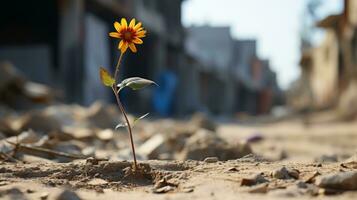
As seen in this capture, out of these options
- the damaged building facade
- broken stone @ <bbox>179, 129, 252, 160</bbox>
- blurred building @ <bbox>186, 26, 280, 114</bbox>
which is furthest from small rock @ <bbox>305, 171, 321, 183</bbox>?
blurred building @ <bbox>186, 26, 280, 114</bbox>

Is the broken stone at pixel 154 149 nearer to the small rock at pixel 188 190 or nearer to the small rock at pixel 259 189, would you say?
the small rock at pixel 188 190

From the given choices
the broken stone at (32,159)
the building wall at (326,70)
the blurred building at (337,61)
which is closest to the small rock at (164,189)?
the broken stone at (32,159)

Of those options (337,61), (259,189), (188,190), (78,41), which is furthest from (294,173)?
(337,61)

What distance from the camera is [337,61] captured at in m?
17.0

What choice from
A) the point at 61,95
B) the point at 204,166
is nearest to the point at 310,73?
the point at 61,95

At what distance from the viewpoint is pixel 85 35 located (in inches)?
450

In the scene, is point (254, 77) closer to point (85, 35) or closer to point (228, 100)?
point (228, 100)

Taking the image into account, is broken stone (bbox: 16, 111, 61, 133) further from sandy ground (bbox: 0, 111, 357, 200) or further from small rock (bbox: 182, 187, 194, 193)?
small rock (bbox: 182, 187, 194, 193)

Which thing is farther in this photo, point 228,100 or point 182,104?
point 228,100

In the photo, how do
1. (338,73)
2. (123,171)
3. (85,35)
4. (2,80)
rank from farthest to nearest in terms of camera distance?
(338,73) < (85,35) < (2,80) < (123,171)

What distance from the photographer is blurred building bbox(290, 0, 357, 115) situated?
44.3ft

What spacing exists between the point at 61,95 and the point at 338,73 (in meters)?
9.87

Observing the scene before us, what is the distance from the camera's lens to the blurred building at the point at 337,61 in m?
13.5

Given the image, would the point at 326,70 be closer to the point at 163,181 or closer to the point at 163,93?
the point at 163,93
